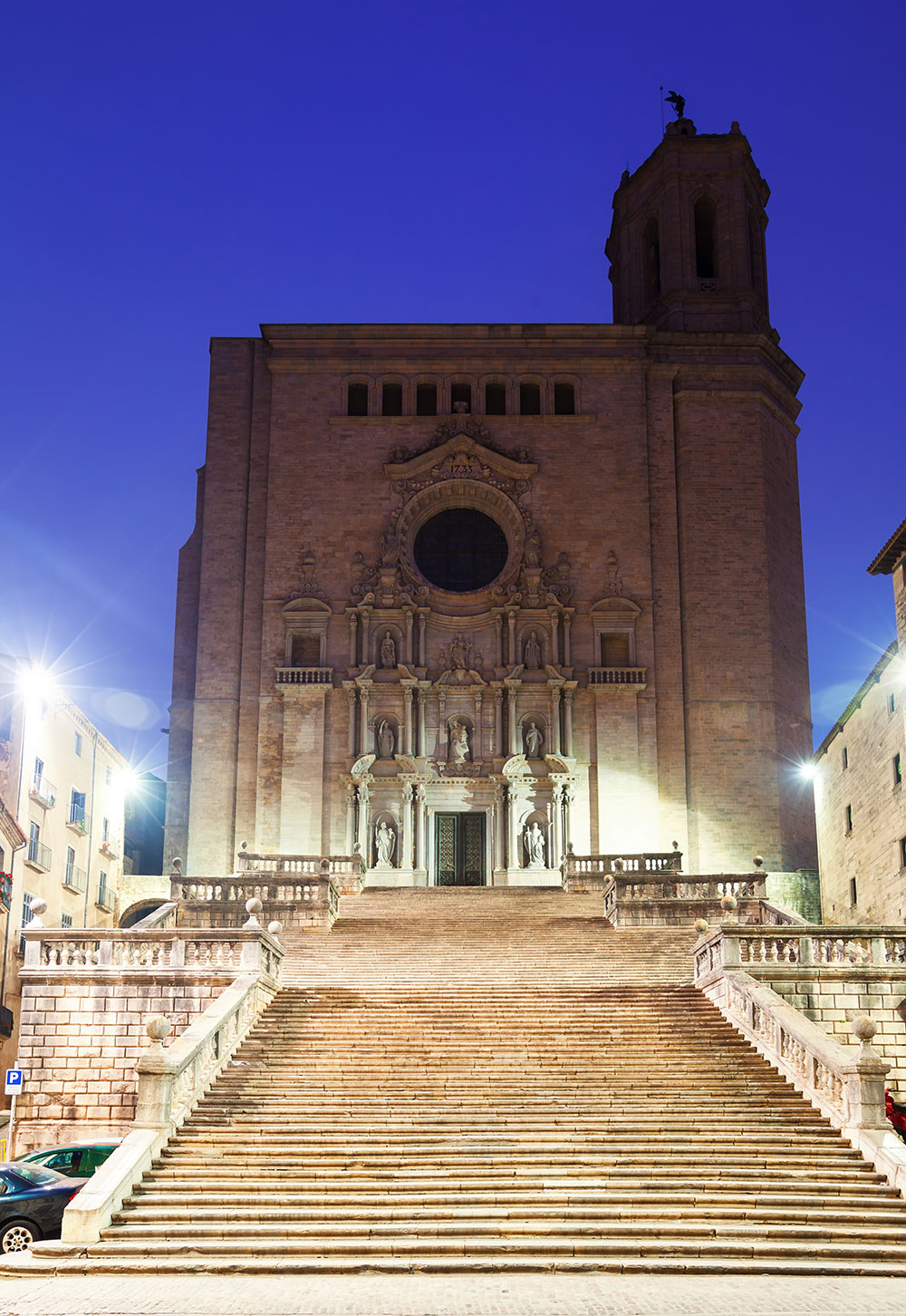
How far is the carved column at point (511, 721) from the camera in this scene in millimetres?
34500

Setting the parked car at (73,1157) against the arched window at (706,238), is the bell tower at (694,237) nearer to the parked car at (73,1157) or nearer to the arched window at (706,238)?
the arched window at (706,238)

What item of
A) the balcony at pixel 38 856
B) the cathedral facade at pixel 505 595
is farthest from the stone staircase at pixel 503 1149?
the balcony at pixel 38 856

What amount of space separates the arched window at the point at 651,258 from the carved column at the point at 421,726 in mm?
13558

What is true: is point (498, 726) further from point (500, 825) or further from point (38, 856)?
point (38, 856)

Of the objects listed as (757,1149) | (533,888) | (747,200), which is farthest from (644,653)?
(757,1149)

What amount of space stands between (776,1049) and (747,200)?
29.0m

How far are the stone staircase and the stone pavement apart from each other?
0.30 metres

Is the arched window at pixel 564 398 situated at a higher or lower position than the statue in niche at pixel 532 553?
higher

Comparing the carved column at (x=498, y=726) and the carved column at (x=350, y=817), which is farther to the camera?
the carved column at (x=498, y=726)

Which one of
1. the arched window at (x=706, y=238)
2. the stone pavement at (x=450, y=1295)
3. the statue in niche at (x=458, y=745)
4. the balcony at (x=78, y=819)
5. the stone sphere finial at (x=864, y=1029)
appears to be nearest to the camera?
the stone pavement at (x=450, y=1295)

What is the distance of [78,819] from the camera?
3731 cm

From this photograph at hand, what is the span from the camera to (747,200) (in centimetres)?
3984

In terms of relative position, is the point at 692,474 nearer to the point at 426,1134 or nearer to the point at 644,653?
the point at 644,653

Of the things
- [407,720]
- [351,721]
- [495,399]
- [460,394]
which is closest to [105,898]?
[351,721]
